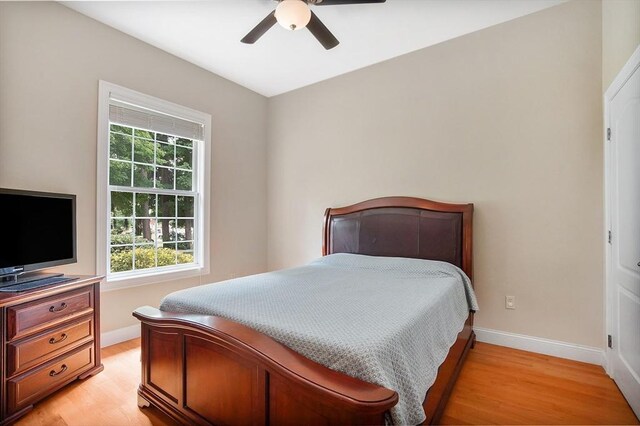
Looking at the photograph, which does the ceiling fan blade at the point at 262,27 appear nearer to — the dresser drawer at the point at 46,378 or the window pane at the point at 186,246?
the window pane at the point at 186,246

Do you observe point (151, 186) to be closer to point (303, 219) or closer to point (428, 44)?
point (303, 219)

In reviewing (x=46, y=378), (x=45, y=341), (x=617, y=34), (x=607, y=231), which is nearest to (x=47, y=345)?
(x=45, y=341)

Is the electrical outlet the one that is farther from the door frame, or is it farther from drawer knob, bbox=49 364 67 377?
drawer knob, bbox=49 364 67 377

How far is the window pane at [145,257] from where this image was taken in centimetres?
309

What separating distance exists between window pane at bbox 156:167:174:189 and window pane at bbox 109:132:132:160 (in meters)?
0.32

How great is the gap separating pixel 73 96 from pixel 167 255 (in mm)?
1634

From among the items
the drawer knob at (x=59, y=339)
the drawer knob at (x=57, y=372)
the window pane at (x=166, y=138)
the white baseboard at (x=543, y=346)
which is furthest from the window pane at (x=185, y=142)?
the white baseboard at (x=543, y=346)

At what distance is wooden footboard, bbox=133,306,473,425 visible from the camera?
1.07 m

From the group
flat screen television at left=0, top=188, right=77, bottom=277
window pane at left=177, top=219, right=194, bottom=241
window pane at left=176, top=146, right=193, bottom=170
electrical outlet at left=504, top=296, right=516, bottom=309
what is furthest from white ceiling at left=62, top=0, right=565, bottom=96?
electrical outlet at left=504, top=296, right=516, bottom=309

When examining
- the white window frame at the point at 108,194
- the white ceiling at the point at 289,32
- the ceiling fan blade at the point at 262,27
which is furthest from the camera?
the white window frame at the point at 108,194

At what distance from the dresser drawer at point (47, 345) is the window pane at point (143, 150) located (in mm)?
1524

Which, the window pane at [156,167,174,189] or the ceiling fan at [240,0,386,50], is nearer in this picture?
the ceiling fan at [240,0,386,50]

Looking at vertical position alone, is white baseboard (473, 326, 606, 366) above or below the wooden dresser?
below

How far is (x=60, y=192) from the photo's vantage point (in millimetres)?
2473
